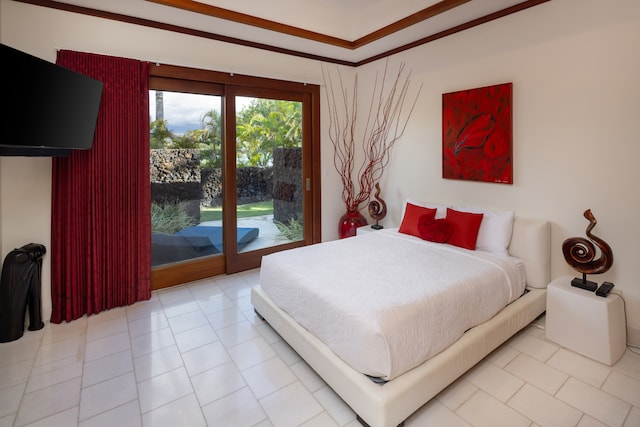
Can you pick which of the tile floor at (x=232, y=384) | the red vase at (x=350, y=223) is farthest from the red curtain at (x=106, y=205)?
the red vase at (x=350, y=223)

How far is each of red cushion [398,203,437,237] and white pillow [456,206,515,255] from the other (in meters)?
0.53

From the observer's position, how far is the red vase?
461cm

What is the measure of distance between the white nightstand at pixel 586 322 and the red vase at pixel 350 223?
2.44 meters

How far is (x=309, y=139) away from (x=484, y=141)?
2191 mm

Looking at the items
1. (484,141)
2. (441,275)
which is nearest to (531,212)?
(484,141)

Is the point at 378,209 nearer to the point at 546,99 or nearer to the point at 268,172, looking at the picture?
the point at 268,172

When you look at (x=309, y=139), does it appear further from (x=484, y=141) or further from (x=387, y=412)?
(x=387, y=412)

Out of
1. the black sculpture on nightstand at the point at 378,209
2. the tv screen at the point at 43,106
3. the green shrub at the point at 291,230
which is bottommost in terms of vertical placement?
the green shrub at the point at 291,230

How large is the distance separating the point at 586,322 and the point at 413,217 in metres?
1.74

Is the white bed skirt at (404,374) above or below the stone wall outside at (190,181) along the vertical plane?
below

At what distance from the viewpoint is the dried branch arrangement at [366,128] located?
4305 millimetres

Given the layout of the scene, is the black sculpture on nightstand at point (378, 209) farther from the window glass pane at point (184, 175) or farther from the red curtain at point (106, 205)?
the red curtain at point (106, 205)

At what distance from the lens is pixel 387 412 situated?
167cm

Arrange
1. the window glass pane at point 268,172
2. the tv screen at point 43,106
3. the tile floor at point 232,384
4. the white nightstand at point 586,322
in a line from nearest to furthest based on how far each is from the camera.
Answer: the tile floor at point 232,384 < the tv screen at point 43,106 < the white nightstand at point 586,322 < the window glass pane at point 268,172
